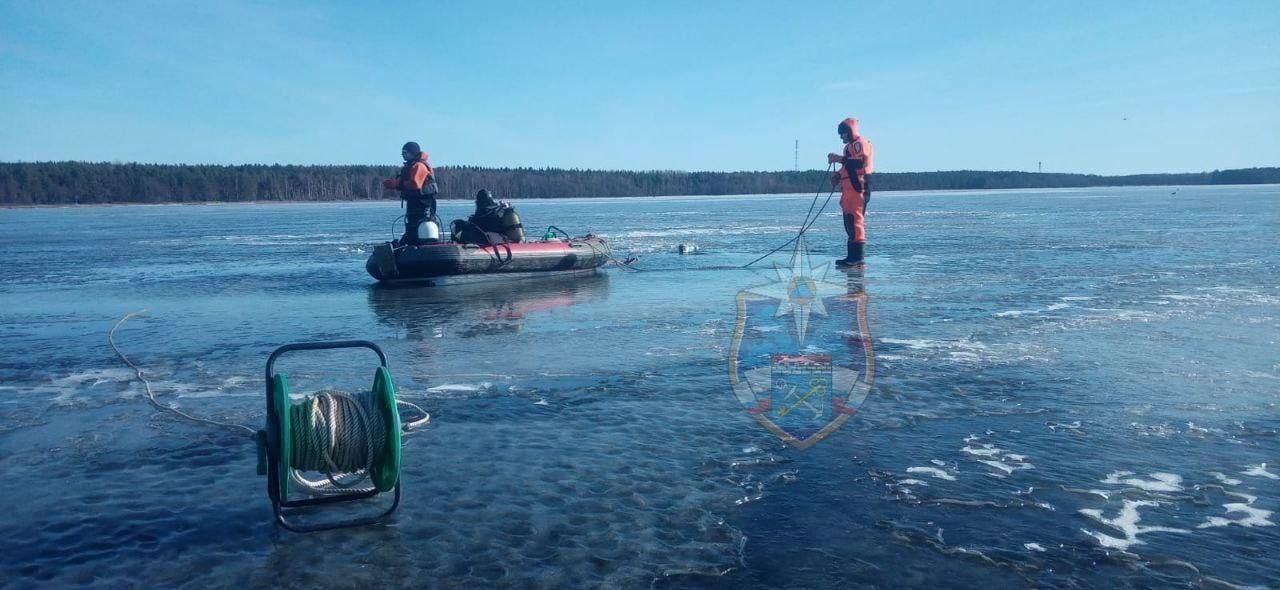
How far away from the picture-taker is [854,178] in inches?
635

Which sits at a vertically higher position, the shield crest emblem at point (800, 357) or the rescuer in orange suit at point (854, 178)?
the rescuer in orange suit at point (854, 178)

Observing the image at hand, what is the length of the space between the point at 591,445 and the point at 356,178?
103 meters

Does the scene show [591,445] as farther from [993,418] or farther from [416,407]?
[993,418]

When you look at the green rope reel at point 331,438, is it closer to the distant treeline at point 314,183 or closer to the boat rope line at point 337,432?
the boat rope line at point 337,432

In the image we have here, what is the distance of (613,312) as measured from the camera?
1195cm

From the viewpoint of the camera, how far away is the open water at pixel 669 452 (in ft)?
14.3

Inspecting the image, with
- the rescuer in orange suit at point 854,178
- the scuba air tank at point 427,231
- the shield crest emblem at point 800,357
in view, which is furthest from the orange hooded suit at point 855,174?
the scuba air tank at point 427,231

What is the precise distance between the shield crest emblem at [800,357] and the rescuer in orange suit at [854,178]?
355cm

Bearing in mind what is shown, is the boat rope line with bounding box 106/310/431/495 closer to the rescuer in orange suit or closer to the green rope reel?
the green rope reel

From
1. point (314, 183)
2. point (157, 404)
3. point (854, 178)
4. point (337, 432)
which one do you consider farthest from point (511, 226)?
point (314, 183)

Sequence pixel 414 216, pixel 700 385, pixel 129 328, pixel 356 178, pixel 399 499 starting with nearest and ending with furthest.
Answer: pixel 399 499, pixel 700 385, pixel 129 328, pixel 414 216, pixel 356 178

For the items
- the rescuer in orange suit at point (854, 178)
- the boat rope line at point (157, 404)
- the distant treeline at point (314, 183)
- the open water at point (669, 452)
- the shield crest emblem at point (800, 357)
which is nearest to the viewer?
the open water at point (669, 452)

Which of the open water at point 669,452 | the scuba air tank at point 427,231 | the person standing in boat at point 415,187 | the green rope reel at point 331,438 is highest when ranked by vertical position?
the person standing in boat at point 415,187

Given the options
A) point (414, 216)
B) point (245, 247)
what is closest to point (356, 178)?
point (245, 247)
